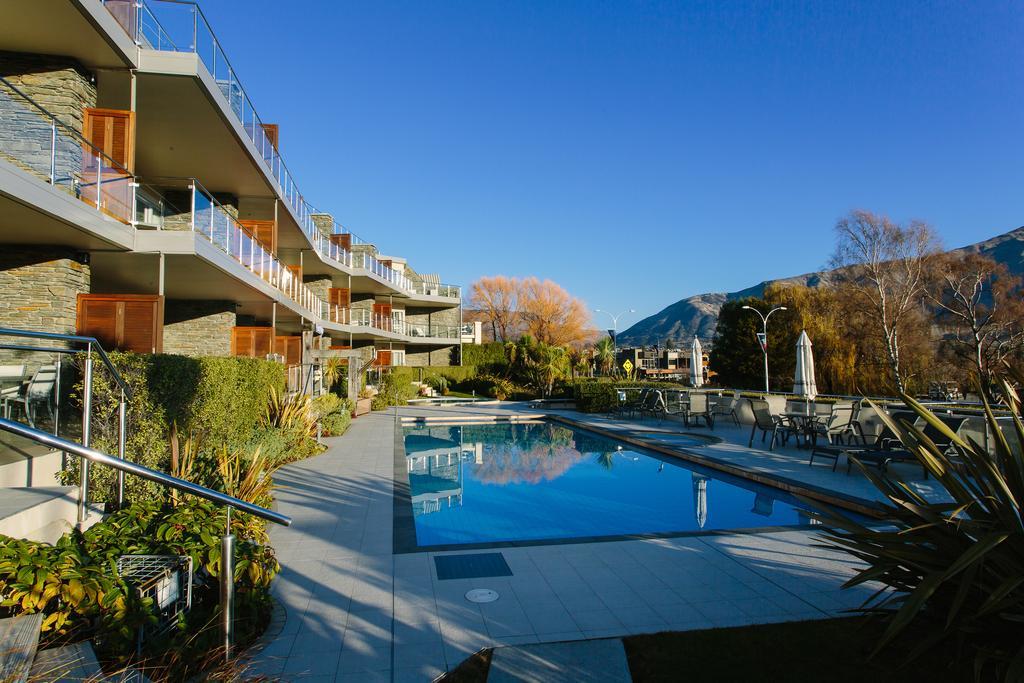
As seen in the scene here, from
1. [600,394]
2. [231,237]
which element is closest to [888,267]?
[600,394]

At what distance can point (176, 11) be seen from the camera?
10805mm

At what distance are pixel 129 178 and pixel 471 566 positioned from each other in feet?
28.8

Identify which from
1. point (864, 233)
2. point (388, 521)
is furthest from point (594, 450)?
point (864, 233)

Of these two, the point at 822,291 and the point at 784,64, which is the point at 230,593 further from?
the point at 822,291

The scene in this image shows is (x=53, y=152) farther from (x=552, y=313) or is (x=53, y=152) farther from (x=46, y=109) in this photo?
(x=552, y=313)

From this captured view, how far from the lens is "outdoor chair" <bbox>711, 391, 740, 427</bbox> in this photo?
16.3 meters

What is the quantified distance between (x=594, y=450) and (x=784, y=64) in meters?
13.4

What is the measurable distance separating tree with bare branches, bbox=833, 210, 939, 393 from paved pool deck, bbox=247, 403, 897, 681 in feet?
102

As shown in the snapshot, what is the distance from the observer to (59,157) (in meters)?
7.91

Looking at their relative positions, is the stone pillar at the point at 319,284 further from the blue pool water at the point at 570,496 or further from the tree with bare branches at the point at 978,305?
the tree with bare branches at the point at 978,305

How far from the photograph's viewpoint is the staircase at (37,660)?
8.00 feet

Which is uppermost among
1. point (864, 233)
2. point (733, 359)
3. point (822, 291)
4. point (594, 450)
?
point (864, 233)

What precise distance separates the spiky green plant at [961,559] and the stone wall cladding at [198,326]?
1506 cm

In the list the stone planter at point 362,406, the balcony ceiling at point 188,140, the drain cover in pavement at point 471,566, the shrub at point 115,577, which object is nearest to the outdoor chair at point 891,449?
the drain cover in pavement at point 471,566
